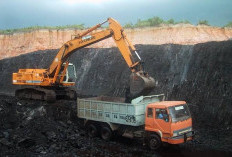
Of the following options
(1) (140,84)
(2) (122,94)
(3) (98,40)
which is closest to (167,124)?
(1) (140,84)

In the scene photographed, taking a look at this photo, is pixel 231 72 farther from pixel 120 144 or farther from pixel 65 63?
pixel 65 63

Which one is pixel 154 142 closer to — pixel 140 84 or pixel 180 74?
pixel 140 84

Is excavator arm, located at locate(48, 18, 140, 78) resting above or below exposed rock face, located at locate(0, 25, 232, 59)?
below

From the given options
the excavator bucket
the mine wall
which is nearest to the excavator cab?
the mine wall

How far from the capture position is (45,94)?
17.4 meters

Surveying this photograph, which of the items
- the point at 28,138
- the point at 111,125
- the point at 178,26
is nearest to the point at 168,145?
the point at 111,125

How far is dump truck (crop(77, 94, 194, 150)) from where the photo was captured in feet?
34.1

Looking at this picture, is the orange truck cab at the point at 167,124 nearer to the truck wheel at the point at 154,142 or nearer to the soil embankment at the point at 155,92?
the truck wheel at the point at 154,142

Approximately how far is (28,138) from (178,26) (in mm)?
24333

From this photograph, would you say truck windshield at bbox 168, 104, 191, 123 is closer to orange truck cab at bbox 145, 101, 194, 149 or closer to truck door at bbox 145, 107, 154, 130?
orange truck cab at bbox 145, 101, 194, 149

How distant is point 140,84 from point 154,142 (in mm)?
2691

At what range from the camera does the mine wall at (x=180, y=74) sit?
1486 cm

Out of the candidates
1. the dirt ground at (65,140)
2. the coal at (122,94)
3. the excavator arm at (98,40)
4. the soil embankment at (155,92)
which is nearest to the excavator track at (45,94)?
the coal at (122,94)

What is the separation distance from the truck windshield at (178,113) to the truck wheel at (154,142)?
100 centimetres
